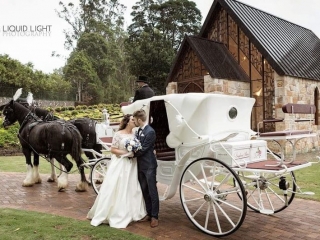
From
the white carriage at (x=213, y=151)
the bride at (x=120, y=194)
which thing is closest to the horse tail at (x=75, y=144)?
the bride at (x=120, y=194)

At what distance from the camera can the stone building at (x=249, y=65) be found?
602 inches

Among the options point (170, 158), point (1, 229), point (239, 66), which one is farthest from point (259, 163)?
point (239, 66)

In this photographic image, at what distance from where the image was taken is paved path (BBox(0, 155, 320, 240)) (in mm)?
4973

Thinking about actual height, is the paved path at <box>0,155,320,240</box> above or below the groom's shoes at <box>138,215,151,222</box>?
below

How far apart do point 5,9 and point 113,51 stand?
15238mm

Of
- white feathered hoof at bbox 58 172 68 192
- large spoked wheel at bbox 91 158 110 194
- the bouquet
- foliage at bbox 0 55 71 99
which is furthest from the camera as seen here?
foliage at bbox 0 55 71 99

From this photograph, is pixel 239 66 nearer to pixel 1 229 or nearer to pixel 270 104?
pixel 270 104

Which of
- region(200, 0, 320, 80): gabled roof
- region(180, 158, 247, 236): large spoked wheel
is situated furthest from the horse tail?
region(200, 0, 320, 80): gabled roof

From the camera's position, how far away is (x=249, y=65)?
55.5 ft

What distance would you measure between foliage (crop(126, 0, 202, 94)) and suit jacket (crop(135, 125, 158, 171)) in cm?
2092

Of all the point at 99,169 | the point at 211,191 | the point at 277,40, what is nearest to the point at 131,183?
the point at 211,191

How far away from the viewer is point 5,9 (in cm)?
3042

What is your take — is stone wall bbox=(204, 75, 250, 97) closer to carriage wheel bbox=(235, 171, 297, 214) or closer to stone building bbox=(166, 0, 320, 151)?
stone building bbox=(166, 0, 320, 151)

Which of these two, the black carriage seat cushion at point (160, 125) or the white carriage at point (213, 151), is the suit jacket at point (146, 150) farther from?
the black carriage seat cushion at point (160, 125)
